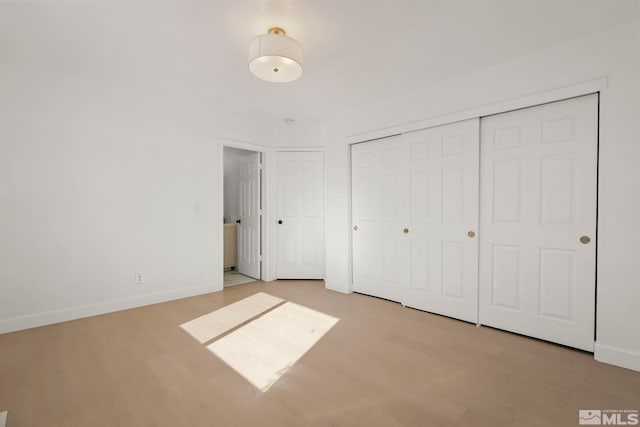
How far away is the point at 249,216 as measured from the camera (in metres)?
5.19

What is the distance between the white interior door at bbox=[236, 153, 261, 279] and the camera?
4969mm

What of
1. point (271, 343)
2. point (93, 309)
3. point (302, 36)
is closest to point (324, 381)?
point (271, 343)

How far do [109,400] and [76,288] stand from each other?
1.94 metres

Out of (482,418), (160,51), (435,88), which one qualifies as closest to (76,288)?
(160,51)

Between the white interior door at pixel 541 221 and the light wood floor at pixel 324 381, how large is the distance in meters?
0.26

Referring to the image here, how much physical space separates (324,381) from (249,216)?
144 inches

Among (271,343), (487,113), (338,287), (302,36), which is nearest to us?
(302,36)

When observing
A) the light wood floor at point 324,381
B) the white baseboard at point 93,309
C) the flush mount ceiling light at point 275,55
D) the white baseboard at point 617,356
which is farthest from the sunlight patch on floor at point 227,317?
the white baseboard at point 617,356

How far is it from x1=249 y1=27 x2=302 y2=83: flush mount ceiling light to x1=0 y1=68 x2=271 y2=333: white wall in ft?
6.05

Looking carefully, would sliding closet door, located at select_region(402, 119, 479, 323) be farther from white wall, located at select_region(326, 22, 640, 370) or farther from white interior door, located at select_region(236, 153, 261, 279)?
white interior door, located at select_region(236, 153, 261, 279)

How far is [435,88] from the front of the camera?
3.22 meters

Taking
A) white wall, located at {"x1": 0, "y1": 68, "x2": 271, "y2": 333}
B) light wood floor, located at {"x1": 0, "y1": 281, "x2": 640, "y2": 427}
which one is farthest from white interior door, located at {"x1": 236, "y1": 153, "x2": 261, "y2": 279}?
light wood floor, located at {"x1": 0, "y1": 281, "x2": 640, "y2": 427}

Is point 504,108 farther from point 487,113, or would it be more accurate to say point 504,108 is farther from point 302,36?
point 302,36

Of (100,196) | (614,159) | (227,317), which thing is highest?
(614,159)
